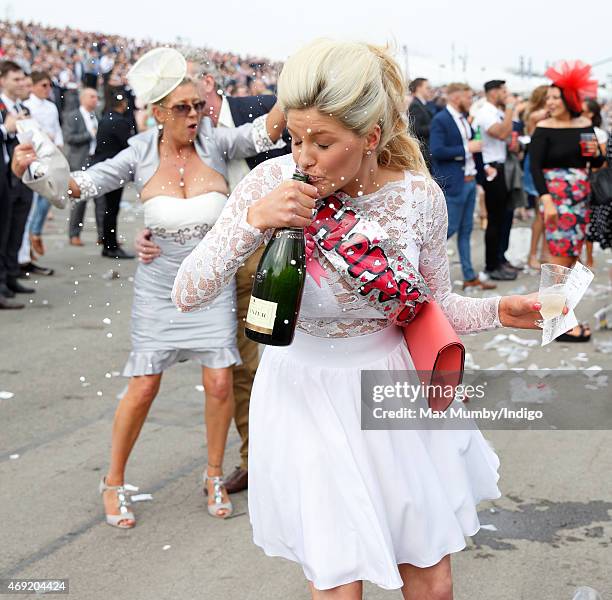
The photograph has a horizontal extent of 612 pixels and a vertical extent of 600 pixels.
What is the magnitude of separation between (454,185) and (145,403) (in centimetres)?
583

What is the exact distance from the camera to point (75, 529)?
4.16 m

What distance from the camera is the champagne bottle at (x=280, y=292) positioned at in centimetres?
223

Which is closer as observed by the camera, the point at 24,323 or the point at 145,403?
the point at 145,403

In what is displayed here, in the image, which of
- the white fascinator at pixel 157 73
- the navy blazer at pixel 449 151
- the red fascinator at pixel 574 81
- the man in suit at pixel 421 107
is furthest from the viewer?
the man in suit at pixel 421 107

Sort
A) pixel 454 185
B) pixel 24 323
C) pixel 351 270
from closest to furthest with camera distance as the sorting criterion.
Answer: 1. pixel 351 270
2. pixel 24 323
3. pixel 454 185

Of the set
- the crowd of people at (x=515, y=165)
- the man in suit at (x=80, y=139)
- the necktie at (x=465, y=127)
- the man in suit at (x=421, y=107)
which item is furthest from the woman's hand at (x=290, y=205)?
the man in suit at (x=80, y=139)

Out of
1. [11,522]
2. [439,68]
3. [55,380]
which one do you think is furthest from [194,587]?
[439,68]

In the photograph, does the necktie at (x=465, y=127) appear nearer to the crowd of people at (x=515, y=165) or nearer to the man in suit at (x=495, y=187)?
the crowd of people at (x=515, y=165)

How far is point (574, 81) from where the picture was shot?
6996 millimetres

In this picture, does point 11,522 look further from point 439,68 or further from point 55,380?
point 439,68

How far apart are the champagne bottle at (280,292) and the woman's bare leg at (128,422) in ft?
6.55

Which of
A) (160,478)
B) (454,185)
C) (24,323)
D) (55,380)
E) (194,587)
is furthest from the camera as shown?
(454,185)

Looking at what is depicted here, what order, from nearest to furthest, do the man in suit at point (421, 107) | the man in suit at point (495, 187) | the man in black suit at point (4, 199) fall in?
the man in black suit at point (4, 199) → the man in suit at point (495, 187) → the man in suit at point (421, 107)

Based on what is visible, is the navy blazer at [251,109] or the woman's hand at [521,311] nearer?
the woman's hand at [521,311]
